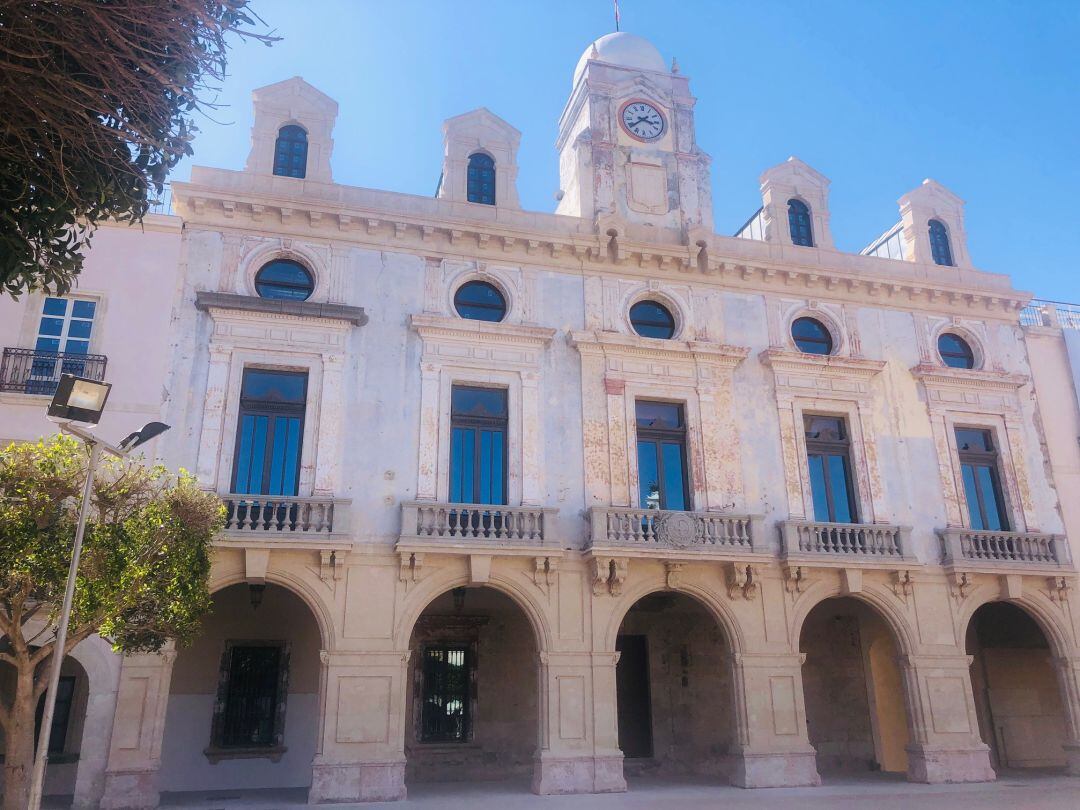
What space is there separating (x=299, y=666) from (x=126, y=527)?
7.31m

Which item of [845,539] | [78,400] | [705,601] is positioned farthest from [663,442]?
[78,400]

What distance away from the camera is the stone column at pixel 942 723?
58.1ft

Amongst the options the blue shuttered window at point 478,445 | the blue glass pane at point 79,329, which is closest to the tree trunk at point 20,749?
the blue glass pane at point 79,329

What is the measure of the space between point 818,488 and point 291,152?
1376cm

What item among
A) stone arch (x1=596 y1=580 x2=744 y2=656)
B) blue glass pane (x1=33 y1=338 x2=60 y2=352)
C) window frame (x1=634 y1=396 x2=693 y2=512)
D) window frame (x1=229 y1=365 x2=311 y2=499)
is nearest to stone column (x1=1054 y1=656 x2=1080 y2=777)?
stone arch (x1=596 y1=580 x2=744 y2=656)

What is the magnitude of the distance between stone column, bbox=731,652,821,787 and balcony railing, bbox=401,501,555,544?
188 inches

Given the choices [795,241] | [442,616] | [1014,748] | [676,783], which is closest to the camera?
[676,783]

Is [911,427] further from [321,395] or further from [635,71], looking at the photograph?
[321,395]

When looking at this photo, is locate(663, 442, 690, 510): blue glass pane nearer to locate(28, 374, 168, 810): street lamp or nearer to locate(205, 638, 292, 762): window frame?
locate(205, 638, 292, 762): window frame

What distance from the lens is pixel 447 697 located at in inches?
744

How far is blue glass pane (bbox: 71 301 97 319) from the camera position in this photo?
1689 centimetres

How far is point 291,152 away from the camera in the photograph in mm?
19406

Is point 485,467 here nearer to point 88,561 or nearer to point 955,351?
point 88,561

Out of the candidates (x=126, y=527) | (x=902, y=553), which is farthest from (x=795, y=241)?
(x=126, y=527)
